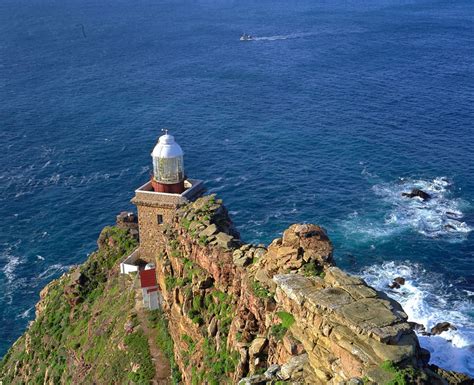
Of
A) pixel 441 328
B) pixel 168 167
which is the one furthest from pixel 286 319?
pixel 441 328

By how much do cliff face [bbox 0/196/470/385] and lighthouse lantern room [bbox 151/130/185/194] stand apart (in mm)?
8429

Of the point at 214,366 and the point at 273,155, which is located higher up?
the point at 214,366

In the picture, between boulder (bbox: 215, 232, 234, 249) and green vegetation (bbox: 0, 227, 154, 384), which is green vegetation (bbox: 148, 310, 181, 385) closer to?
green vegetation (bbox: 0, 227, 154, 384)

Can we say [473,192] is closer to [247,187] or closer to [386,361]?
[247,187]

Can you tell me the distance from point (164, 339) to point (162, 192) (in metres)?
13.6

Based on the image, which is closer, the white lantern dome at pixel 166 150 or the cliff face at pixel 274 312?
the cliff face at pixel 274 312

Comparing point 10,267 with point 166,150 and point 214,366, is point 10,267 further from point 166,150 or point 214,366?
point 214,366

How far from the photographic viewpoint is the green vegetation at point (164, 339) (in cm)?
3740

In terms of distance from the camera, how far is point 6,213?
3607 inches

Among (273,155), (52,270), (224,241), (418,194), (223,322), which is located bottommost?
(52,270)

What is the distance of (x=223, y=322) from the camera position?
31359 mm

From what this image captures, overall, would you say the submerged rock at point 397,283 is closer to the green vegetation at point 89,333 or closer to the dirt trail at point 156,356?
the green vegetation at point 89,333

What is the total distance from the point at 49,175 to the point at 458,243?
2569 inches

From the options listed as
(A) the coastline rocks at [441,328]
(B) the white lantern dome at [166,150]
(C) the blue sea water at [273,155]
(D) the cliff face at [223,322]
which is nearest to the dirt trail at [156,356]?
(D) the cliff face at [223,322]
